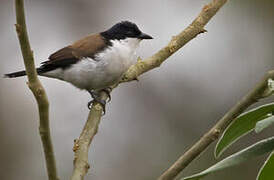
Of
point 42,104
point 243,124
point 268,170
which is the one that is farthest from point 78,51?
point 268,170

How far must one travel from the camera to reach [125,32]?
4254 millimetres

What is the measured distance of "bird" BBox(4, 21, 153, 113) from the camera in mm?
3836

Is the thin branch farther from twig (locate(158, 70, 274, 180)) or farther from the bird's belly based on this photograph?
twig (locate(158, 70, 274, 180))

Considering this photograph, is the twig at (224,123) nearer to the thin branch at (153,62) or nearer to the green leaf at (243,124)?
the green leaf at (243,124)

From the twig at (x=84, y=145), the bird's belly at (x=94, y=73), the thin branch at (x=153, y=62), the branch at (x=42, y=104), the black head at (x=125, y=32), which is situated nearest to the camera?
the branch at (x=42, y=104)

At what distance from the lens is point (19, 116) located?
21.0 feet

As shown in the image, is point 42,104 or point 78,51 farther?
point 78,51

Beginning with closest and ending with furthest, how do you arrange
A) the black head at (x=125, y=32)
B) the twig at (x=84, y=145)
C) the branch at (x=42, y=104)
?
1. the branch at (x=42, y=104)
2. the twig at (x=84, y=145)
3. the black head at (x=125, y=32)

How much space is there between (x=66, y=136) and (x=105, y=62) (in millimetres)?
2438

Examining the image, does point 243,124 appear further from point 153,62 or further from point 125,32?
point 125,32

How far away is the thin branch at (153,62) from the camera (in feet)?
7.37

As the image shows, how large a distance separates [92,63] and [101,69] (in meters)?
0.10

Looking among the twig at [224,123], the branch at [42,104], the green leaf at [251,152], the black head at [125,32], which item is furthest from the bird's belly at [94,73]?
the green leaf at [251,152]

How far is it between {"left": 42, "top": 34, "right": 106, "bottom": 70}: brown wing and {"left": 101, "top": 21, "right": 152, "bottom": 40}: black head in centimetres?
19
